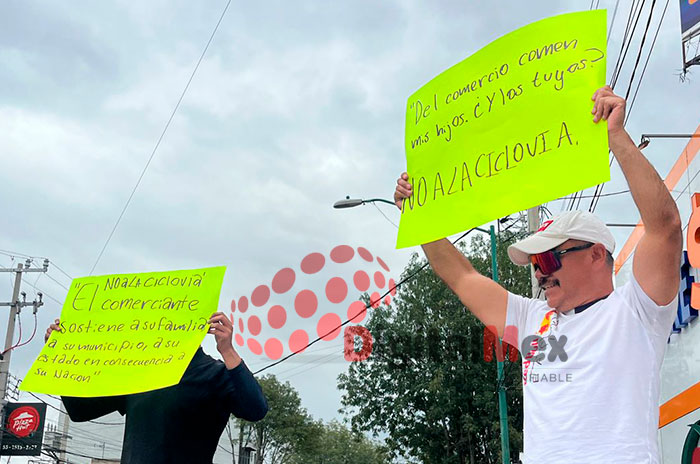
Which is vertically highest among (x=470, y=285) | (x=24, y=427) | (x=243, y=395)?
(x=24, y=427)

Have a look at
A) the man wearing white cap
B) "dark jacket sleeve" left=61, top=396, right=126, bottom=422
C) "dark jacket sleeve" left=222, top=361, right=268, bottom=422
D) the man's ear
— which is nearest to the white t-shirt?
the man wearing white cap

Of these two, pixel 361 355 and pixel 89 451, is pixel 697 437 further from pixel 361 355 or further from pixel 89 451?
pixel 89 451

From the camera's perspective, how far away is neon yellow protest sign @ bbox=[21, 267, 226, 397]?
137 inches

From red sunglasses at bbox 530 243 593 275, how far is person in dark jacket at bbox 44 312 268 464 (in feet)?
4.61

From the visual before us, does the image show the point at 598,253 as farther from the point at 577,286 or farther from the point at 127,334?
the point at 127,334

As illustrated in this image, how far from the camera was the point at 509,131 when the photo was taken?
2.76 m

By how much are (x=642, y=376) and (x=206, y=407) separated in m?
1.89

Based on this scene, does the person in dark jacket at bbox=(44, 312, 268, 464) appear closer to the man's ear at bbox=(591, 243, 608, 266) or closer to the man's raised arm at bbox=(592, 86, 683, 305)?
the man's ear at bbox=(591, 243, 608, 266)

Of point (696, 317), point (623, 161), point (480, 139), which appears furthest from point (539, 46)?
point (696, 317)

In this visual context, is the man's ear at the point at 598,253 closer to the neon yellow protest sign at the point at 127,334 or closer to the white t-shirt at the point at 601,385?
the white t-shirt at the point at 601,385

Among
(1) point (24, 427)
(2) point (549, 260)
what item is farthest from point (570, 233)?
(1) point (24, 427)

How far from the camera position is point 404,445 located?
24.2 meters

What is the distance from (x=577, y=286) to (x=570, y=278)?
0.03 m

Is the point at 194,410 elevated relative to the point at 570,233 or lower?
lower
